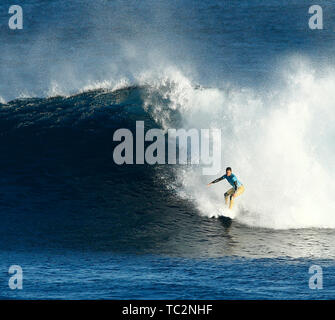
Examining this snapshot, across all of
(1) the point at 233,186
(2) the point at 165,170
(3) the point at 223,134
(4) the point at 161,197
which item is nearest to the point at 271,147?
(3) the point at 223,134

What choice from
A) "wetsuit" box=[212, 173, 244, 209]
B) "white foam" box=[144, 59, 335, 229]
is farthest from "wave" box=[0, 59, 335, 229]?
"wetsuit" box=[212, 173, 244, 209]

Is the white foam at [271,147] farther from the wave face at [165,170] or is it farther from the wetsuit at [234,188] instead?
the wetsuit at [234,188]

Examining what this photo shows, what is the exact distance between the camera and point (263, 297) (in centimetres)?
1132

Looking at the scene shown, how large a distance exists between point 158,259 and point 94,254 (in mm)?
A: 1500

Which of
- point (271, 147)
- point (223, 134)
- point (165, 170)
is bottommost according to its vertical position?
point (165, 170)

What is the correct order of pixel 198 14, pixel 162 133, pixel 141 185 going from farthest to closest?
1. pixel 198 14
2. pixel 162 133
3. pixel 141 185

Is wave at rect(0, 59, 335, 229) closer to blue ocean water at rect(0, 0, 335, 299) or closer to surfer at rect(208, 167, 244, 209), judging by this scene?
blue ocean water at rect(0, 0, 335, 299)

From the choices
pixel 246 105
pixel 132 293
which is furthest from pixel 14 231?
pixel 246 105

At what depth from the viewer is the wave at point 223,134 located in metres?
17.7

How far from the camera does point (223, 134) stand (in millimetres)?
21078

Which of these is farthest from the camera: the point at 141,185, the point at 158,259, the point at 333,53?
the point at 333,53

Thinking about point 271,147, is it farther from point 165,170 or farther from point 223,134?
point 165,170

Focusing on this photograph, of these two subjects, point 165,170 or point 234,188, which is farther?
point 165,170

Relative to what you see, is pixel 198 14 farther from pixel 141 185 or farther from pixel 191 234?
pixel 191 234
